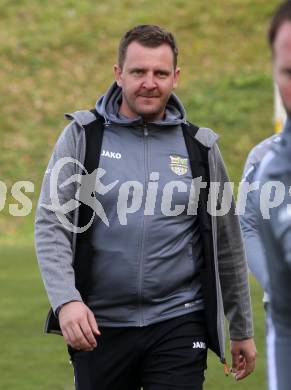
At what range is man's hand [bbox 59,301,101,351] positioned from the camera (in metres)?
5.20

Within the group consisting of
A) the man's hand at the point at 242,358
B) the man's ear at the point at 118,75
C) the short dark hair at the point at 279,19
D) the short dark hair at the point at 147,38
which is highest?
the short dark hair at the point at 147,38

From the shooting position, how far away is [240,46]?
31.6 m

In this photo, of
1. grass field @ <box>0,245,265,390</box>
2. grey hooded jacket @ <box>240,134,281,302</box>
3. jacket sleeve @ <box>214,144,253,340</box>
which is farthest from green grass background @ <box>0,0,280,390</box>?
jacket sleeve @ <box>214,144,253,340</box>

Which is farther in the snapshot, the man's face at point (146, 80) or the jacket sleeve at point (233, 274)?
the jacket sleeve at point (233, 274)

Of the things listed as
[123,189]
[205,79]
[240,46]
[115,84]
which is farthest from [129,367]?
[240,46]

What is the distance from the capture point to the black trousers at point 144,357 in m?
5.54

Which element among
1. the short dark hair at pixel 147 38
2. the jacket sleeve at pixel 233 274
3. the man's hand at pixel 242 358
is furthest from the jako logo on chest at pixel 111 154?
the man's hand at pixel 242 358

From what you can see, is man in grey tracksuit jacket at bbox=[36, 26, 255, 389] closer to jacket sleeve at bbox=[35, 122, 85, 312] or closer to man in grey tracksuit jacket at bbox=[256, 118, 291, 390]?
jacket sleeve at bbox=[35, 122, 85, 312]

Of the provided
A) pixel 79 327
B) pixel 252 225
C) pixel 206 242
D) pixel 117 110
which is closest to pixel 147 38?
pixel 117 110

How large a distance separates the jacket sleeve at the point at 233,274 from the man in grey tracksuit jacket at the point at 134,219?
133 millimetres

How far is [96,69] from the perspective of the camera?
30.9 m

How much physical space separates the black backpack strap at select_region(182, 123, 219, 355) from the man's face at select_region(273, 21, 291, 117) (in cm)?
266

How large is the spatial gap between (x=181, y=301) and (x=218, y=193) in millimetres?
521

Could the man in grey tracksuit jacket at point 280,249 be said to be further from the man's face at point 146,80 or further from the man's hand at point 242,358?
the man's hand at point 242,358
